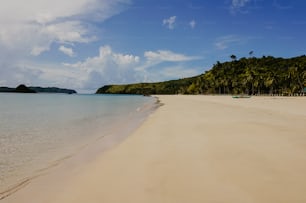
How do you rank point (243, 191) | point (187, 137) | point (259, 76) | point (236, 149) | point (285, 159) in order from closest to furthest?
1. point (243, 191)
2. point (285, 159)
3. point (236, 149)
4. point (187, 137)
5. point (259, 76)

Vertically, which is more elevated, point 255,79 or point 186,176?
point 255,79

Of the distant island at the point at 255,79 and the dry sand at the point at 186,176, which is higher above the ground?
the distant island at the point at 255,79

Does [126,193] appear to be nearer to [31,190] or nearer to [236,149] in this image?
[31,190]

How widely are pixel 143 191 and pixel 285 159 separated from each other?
14.3ft

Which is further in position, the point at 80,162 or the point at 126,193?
the point at 80,162

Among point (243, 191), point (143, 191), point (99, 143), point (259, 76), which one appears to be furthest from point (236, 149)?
point (259, 76)

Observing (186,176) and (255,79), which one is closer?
(186,176)

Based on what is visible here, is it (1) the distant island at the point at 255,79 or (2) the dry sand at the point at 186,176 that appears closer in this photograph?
(2) the dry sand at the point at 186,176

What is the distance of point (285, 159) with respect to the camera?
8023 millimetres

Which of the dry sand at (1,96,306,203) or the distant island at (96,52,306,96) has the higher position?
the distant island at (96,52,306,96)

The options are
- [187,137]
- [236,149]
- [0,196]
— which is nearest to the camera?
[0,196]

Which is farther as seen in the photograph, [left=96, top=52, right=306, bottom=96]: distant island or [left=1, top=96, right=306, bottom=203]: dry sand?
[left=96, top=52, right=306, bottom=96]: distant island

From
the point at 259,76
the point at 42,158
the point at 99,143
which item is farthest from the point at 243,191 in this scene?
the point at 259,76

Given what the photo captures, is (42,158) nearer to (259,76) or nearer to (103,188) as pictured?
(103,188)
